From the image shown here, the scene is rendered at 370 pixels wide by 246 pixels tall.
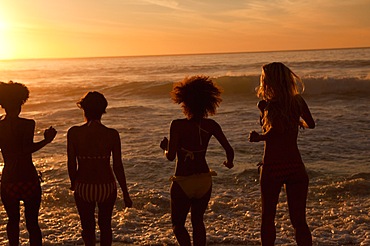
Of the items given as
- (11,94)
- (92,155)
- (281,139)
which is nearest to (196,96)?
(281,139)

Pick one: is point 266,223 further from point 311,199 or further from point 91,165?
point 311,199

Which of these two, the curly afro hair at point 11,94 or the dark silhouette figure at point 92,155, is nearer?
the dark silhouette figure at point 92,155

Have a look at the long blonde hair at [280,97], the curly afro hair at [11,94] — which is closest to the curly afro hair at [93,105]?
the curly afro hair at [11,94]

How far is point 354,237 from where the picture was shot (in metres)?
5.72

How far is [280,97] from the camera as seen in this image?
387cm

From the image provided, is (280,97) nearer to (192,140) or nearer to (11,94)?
(192,140)

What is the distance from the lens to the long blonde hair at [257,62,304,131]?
3.85 m

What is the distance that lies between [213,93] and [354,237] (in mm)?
3046

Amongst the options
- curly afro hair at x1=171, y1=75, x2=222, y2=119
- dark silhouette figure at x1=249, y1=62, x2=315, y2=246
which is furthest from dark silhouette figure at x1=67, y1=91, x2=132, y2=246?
dark silhouette figure at x1=249, y1=62, x2=315, y2=246

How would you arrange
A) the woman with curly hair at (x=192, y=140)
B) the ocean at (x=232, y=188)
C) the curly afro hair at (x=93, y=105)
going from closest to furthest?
the curly afro hair at (x=93, y=105) < the woman with curly hair at (x=192, y=140) < the ocean at (x=232, y=188)

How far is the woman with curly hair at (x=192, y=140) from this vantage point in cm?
392

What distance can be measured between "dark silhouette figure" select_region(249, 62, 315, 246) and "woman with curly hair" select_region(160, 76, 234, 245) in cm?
40

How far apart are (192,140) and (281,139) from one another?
2.52 feet

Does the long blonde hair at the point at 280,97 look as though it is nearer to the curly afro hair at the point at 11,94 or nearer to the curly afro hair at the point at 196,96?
the curly afro hair at the point at 196,96
